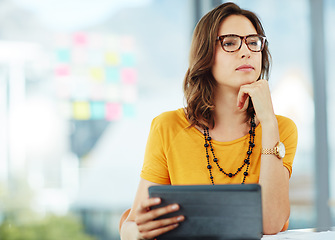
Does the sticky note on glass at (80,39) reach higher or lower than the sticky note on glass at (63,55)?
higher

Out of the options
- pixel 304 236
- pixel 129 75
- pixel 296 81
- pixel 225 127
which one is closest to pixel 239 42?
pixel 225 127

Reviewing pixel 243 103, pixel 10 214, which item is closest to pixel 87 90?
pixel 10 214

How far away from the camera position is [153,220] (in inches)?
41.8

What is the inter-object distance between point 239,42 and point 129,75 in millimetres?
2103

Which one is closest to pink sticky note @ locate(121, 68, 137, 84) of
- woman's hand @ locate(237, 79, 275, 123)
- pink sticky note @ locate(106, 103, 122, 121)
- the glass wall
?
A: pink sticky note @ locate(106, 103, 122, 121)

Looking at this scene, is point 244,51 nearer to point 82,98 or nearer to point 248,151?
point 248,151

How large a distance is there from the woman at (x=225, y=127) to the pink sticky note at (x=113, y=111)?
1.84 m

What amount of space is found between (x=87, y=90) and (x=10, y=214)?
1102mm

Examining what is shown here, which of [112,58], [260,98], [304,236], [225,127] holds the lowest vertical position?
[304,236]

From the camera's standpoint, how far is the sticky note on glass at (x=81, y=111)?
11.6 feet

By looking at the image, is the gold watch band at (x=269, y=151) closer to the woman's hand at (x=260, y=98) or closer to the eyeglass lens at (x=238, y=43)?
the woman's hand at (x=260, y=98)

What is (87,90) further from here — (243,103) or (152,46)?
(243,103)

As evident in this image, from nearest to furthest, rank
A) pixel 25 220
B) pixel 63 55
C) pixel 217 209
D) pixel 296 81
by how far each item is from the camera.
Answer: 1. pixel 217 209
2. pixel 25 220
3. pixel 63 55
4. pixel 296 81

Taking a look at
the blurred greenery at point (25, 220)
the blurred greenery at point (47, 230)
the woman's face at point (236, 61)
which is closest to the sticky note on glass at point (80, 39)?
the blurred greenery at point (25, 220)
